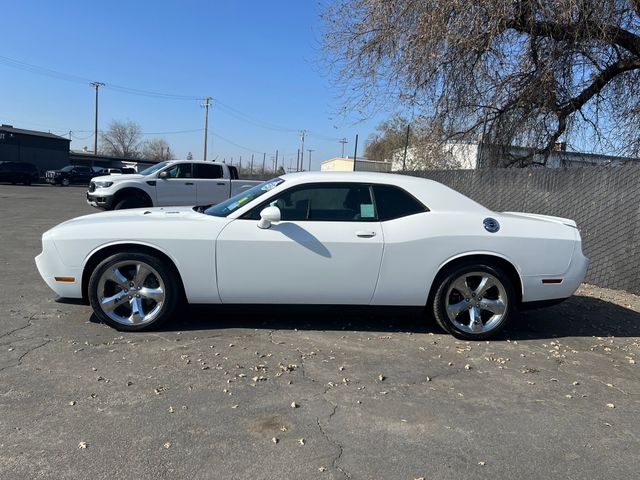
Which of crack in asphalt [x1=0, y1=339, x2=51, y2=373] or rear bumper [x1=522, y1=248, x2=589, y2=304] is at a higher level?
rear bumper [x1=522, y1=248, x2=589, y2=304]

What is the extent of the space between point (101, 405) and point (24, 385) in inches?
26.2

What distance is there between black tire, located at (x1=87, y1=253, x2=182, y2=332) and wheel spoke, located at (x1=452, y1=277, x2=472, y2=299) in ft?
8.49

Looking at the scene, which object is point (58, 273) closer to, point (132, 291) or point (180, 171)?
point (132, 291)

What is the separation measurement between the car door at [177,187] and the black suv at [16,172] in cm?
2511

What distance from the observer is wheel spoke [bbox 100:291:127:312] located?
4441 millimetres

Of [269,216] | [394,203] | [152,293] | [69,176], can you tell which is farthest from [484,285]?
[69,176]

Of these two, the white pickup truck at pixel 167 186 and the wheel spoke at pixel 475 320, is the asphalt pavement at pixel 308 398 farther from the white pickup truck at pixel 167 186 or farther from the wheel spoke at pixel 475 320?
the white pickup truck at pixel 167 186

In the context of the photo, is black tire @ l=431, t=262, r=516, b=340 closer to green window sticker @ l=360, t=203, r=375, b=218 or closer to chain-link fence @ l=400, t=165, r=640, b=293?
green window sticker @ l=360, t=203, r=375, b=218

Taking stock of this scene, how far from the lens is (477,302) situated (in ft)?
15.3

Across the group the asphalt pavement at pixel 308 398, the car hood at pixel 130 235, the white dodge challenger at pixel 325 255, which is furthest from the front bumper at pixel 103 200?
the car hood at pixel 130 235

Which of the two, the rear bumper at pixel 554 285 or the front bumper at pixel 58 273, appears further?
the rear bumper at pixel 554 285

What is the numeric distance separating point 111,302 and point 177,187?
30.9 feet

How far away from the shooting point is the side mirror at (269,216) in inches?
170

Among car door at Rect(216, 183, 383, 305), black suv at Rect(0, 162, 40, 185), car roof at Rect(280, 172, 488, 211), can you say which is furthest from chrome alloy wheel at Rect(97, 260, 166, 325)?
black suv at Rect(0, 162, 40, 185)
